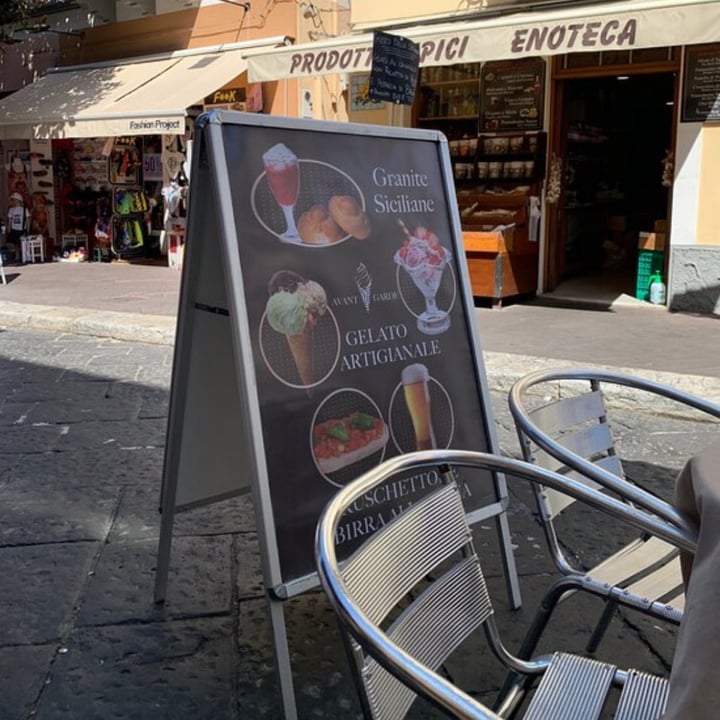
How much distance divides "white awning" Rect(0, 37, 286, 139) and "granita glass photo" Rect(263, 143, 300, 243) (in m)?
9.14

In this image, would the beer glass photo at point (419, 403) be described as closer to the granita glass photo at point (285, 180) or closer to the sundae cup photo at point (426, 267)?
the sundae cup photo at point (426, 267)

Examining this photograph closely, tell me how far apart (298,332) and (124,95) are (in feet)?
38.3

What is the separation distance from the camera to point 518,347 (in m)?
7.13

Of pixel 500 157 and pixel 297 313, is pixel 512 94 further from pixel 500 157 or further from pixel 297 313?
pixel 297 313

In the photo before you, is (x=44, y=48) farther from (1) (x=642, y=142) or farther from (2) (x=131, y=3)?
(1) (x=642, y=142)

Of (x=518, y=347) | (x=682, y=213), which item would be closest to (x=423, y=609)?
(x=518, y=347)

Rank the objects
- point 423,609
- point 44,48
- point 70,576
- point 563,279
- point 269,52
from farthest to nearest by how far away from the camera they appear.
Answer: point 44,48 → point 563,279 → point 269,52 → point 70,576 → point 423,609

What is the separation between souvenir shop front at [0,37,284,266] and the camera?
12.2 metres

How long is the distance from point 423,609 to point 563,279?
9.53 m

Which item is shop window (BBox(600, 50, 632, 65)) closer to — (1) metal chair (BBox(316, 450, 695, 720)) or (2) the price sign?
(2) the price sign

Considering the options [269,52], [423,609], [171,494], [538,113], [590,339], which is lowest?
[590,339]

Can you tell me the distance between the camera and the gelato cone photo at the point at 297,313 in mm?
2240

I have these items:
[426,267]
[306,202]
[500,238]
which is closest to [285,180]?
[306,202]

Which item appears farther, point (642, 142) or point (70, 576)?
point (642, 142)
